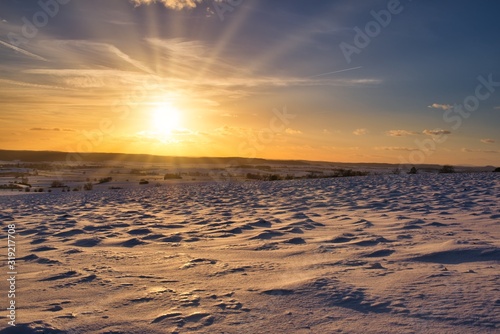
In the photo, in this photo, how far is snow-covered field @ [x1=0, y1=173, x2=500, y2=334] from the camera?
121 inches

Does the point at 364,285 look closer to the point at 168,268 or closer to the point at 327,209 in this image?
the point at 168,268

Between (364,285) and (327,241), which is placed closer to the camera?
(364,285)

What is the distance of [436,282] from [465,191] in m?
8.90

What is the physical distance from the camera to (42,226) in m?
8.38

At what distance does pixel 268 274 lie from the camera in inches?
171

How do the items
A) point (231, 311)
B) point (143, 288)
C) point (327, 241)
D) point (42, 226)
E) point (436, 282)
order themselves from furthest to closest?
point (42, 226) → point (327, 241) → point (143, 288) → point (436, 282) → point (231, 311)

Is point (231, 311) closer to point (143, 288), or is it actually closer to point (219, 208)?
point (143, 288)

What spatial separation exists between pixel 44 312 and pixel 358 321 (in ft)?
8.23

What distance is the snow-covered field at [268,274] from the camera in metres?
3.06

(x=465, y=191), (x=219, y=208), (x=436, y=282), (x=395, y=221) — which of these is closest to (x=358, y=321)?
(x=436, y=282)

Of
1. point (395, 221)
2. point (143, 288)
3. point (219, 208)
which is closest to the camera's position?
point (143, 288)

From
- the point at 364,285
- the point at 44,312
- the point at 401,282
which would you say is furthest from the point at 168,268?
the point at 401,282

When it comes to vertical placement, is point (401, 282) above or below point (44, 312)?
above

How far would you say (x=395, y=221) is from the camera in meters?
7.23
